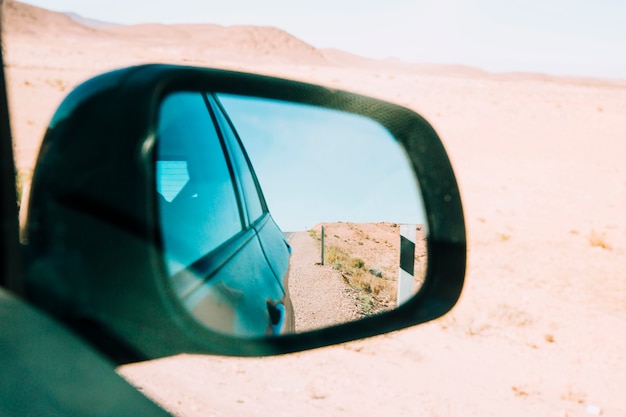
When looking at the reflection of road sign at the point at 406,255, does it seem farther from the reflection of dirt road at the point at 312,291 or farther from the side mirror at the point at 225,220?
the reflection of dirt road at the point at 312,291

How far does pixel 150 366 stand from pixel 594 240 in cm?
1109

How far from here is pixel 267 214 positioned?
2492 mm

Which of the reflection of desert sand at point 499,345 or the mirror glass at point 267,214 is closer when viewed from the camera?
the mirror glass at point 267,214

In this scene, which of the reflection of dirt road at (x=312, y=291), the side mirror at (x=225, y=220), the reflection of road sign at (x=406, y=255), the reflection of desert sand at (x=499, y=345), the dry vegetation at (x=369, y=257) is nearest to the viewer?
the side mirror at (x=225, y=220)

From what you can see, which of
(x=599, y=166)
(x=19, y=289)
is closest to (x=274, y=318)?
(x=19, y=289)

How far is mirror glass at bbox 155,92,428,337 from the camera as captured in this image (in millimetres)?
1661

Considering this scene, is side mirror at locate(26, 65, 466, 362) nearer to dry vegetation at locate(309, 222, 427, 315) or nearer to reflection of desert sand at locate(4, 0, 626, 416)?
dry vegetation at locate(309, 222, 427, 315)

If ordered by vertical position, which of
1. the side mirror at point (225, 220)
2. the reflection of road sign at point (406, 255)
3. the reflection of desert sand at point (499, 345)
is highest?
the side mirror at point (225, 220)

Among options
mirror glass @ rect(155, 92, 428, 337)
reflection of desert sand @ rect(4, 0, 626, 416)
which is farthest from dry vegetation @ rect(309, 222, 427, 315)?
reflection of desert sand @ rect(4, 0, 626, 416)

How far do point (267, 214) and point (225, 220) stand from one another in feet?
0.92

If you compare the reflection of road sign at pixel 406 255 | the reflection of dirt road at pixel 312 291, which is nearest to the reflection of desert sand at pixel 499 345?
the reflection of road sign at pixel 406 255

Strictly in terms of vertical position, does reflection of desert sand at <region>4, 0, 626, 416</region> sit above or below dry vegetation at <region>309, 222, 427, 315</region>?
below

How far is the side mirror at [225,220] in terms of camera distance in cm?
123

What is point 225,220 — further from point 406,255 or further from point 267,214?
point 406,255
